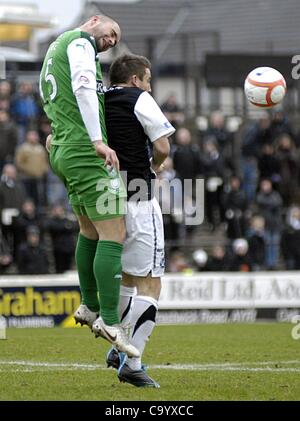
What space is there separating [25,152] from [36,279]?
10.4ft

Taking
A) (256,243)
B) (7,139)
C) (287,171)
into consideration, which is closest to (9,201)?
(7,139)

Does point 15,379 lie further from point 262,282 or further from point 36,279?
point 262,282

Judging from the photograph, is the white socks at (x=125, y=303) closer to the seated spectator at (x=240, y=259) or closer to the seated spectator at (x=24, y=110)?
the seated spectator at (x=240, y=259)

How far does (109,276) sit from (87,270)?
506mm

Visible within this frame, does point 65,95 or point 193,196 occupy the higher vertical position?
point 65,95

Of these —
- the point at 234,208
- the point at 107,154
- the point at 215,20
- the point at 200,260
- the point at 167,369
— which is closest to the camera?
the point at 107,154

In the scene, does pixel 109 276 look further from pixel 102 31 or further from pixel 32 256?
pixel 32 256

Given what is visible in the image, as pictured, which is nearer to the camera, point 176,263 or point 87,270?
point 87,270

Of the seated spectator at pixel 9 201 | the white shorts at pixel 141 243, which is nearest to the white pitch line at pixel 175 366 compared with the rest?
the white shorts at pixel 141 243

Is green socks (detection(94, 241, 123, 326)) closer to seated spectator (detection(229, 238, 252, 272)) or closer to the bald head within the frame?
the bald head

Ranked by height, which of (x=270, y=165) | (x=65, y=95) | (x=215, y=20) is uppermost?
(x=215, y=20)

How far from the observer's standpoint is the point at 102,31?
25.7 feet

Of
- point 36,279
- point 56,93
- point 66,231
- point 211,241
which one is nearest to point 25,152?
point 66,231

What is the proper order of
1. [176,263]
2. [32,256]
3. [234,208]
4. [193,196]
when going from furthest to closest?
[234,208] → [193,196] → [176,263] → [32,256]
